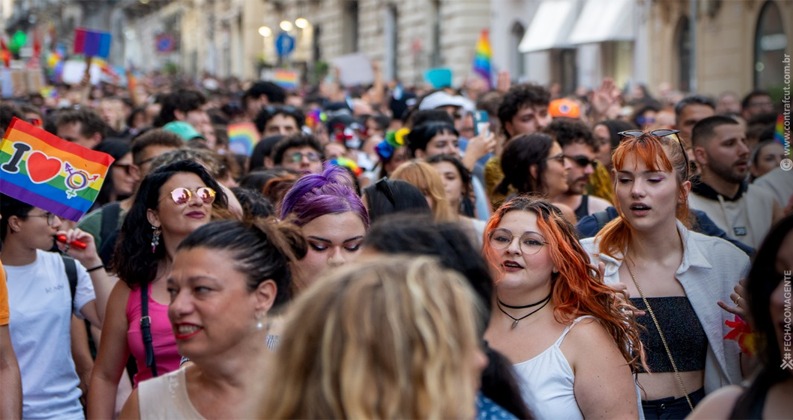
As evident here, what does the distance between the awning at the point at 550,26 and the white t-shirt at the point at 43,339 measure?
85.5 feet

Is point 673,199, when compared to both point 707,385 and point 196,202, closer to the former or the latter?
point 707,385

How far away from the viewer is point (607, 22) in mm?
28953

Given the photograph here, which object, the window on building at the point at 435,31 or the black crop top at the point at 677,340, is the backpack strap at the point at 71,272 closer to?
the black crop top at the point at 677,340

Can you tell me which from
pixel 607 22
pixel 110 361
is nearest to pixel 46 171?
pixel 110 361

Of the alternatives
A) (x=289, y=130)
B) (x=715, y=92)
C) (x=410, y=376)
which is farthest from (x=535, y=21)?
(x=410, y=376)

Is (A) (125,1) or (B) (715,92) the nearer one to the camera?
(B) (715,92)

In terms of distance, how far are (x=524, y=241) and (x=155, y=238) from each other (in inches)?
58.9

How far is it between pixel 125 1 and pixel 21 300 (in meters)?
92.4

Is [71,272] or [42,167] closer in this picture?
[42,167]

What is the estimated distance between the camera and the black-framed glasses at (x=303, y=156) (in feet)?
27.6

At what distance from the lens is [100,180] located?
566 centimetres

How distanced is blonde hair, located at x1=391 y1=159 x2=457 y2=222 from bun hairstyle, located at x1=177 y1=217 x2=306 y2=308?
2.77m

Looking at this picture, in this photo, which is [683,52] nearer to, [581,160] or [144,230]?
[581,160]

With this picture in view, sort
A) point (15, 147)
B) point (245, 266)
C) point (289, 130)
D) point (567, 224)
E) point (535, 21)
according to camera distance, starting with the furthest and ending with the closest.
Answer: point (535, 21), point (289, 130), point (15, 147), point (567, 224), point (245, 266)
